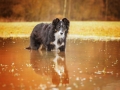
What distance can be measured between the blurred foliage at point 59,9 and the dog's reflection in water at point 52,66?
263 cm

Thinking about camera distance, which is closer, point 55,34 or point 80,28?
point 55,34

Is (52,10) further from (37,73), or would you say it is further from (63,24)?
(37,73)

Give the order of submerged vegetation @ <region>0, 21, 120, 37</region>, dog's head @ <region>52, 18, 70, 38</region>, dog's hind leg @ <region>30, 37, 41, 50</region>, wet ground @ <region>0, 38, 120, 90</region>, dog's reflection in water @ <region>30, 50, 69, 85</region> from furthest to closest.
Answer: submerged vegetation @ <region>0, 21, 120, 37</region> → dog's hind leg @ <region>30, 37, 41, 50</region> → dog's head @ <region>52, 18, 70, 38</region> → dog's reflection in water @ <region>30, 50, 69, 85</region> → wet ground @ <region>0, 38, 120, 90</region>

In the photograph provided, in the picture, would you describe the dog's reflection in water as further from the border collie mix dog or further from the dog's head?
the dog's head

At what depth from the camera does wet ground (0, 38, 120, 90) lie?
2823 millimetres

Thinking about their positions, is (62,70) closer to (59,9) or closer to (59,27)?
(59,27)

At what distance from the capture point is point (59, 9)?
7.25m

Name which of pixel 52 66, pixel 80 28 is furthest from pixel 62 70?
pixel 80 28

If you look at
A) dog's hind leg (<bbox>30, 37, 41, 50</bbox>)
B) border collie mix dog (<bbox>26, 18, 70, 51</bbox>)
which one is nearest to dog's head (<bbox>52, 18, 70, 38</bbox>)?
border collie mix dog (<bbox>26, 18, 70, 51</bbox>)

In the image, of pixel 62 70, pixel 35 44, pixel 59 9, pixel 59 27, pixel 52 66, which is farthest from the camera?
pixel 59 9

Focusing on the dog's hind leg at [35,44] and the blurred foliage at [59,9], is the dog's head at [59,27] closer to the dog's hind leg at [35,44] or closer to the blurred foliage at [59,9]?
the dog's hind leg at [35,44]

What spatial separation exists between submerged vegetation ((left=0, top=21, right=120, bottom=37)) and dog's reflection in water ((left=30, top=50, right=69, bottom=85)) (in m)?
2.55

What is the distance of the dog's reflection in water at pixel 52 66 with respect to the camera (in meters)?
3.10

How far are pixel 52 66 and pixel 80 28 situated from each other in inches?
145
